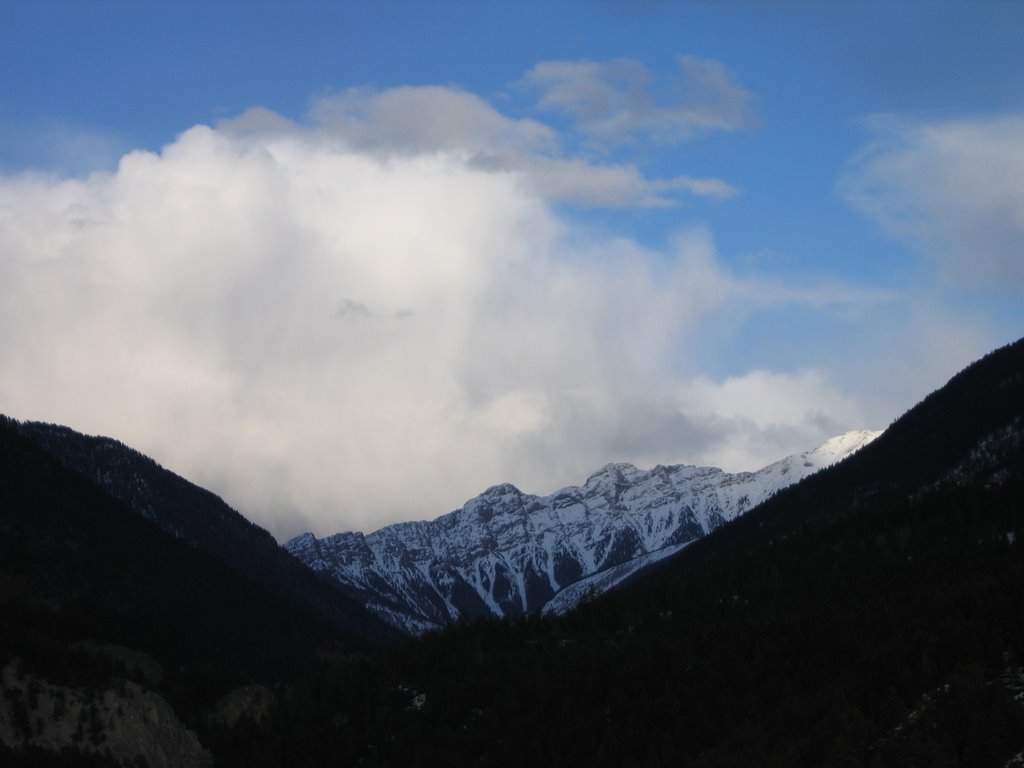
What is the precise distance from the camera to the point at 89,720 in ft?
510

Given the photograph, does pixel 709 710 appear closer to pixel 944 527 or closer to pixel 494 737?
pixel 494 737

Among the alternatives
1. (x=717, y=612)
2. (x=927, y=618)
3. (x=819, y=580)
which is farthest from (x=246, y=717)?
(x=927, y=618)

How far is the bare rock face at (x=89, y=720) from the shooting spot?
Answer: 150 m

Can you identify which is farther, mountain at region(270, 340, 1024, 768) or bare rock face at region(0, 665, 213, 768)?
bare rock face at region(0, 665, 213, 768)

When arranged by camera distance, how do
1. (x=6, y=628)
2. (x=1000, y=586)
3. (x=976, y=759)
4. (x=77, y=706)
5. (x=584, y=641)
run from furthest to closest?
(x=584, y=641) < (x=6, y=628) < (x=77, y=706) < (x=1000, y=586) < (x=976, y=759)

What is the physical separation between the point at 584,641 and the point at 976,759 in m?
98.1

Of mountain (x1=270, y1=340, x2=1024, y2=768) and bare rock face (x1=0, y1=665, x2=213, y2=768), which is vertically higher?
bare rock face (x1=0, y1=665, x2=213, y2=768)

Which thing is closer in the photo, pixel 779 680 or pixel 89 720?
pixel 779 680

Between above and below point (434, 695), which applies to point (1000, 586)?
below

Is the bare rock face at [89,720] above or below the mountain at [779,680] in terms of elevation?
above

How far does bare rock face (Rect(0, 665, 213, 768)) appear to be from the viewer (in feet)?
493

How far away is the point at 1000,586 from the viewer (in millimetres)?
143125

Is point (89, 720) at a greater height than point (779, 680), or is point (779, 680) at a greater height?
point (89, 720)

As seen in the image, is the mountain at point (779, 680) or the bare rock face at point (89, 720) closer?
→ the mountain at point (779, 680)
